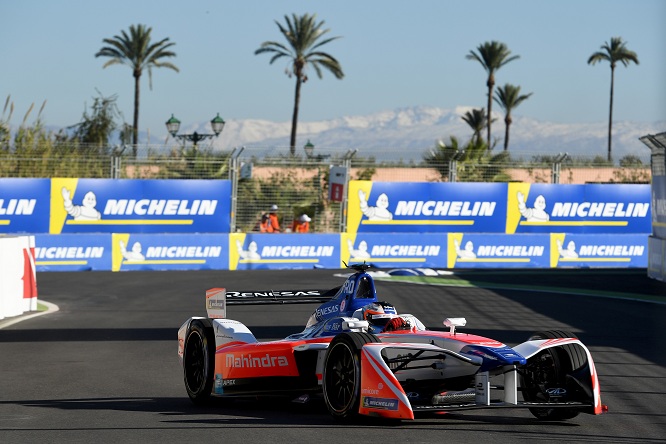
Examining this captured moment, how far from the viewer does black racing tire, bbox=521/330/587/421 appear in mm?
8648

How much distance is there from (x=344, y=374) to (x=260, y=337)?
22.5 feet

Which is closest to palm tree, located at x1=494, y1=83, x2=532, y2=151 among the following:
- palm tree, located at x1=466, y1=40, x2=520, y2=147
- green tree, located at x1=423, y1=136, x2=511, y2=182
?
palm tree, located at x1=466, y1=40, x2=520, y2=147

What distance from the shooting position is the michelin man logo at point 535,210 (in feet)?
115

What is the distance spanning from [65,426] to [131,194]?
79.7 ft

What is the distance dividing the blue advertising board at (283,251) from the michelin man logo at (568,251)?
6.68 m

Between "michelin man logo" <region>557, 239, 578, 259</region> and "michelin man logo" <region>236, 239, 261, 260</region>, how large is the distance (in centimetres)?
899

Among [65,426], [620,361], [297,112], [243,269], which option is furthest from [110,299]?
[297,112]

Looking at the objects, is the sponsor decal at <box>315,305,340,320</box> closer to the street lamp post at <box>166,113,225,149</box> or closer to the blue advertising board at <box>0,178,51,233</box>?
the blue advertising board at <box>0,178,51,233</box>

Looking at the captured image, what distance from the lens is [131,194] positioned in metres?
32.3

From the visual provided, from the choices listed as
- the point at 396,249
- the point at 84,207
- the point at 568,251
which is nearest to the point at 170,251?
the point at 84,207

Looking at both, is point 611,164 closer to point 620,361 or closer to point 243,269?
point 243,269

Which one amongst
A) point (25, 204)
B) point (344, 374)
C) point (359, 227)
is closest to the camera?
point (344, 374)

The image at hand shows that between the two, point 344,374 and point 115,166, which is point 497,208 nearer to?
point 115,166

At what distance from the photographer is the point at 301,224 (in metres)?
33.3
